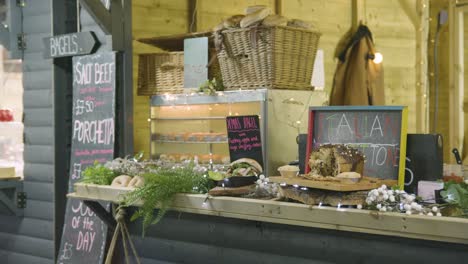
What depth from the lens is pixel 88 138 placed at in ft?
16.5

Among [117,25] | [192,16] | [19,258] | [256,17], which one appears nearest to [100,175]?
[117,25]

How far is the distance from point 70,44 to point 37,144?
1.05 metres

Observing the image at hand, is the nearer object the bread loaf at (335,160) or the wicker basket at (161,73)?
the bread loaf at (335,160)

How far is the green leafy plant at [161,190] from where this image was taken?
3.38m

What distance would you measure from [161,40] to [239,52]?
1.16 m

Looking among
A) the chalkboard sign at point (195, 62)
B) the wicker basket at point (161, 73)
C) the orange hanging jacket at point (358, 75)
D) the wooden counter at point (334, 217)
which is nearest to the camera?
the wooden counter at point (334, 217)

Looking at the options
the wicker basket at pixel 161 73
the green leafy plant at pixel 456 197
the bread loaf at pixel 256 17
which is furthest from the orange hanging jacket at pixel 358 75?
the green leafy plant at pixel 456 197

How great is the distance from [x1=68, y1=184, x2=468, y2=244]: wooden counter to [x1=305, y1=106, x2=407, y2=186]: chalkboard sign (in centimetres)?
32

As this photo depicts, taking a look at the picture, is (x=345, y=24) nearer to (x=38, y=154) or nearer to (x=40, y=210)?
(x=38, y=154)

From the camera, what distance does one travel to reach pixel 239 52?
187 inches

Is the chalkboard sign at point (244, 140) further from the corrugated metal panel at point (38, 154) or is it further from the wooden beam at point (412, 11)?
the wooden beam at point (412, 11)

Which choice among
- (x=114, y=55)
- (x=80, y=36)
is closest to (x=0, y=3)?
(x=80, y=36)

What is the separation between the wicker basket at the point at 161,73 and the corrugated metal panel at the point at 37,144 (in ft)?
2.51

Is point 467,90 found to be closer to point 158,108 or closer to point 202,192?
point 158,108
